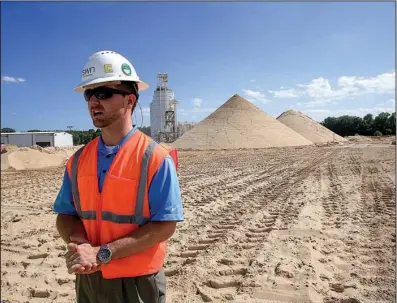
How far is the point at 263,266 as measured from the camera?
3676mm

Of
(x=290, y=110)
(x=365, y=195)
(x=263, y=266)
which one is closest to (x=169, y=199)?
(x=263, y=266)

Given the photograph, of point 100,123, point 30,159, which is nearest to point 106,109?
point 100,123

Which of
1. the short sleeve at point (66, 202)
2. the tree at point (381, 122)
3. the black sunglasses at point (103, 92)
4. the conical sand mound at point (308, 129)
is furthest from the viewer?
the tree at point (381, 122)

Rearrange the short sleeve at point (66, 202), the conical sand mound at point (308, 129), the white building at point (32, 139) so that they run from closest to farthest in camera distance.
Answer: the short sleeve at point (66, 202), the white building at point (32, 139), the conical sand mound at point (308, 129)

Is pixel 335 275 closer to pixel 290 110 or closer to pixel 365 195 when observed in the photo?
pixel 365 195

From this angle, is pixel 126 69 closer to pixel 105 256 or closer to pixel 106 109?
pixel 106 109

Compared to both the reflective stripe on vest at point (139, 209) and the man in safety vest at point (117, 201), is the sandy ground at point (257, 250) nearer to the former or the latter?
the man in safety vest at point (117, 201)

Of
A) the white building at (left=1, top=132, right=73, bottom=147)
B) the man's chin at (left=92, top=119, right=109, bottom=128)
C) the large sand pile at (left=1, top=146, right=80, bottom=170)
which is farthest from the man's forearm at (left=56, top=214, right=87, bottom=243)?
the white building at (left=1, top=132, right=73, bottom=147)

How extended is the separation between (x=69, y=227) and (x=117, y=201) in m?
0.37

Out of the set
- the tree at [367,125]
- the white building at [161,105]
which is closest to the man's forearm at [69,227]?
the white building at [161,105]

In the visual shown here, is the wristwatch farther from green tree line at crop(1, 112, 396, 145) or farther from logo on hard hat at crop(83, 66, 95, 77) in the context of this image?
green tree line at crop(1, 112, 396, 145)

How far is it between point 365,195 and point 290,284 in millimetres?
4997

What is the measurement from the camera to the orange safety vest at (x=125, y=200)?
4.97ft

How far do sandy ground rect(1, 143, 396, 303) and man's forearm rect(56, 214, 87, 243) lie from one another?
1.82m
